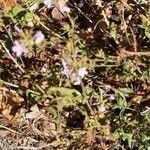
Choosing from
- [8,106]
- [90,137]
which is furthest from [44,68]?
[90,137]

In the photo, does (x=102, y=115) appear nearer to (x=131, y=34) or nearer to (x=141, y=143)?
(x=141, y=143)

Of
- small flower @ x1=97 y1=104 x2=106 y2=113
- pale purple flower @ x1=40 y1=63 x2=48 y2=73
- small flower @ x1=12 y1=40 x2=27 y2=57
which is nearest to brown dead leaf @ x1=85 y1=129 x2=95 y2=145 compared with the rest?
small flower @ x1=97 y1=104 x2=106 y2=113

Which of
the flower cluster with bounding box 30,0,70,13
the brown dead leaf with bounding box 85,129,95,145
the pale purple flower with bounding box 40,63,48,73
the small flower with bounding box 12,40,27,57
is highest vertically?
the flower cluster with bounding box 30,0,70,13

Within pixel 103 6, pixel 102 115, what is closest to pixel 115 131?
pixel 102 115

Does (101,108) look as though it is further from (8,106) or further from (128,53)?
(8,106)

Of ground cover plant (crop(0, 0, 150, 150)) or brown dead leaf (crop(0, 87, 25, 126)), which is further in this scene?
brown dead leaf (crop(0, 87, 25, 126))

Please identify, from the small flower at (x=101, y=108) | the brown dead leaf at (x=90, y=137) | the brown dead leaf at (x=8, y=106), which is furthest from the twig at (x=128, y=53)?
the brown dead leaf at (x=8, y=106)

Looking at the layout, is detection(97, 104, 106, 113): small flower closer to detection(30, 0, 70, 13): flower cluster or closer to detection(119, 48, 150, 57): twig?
detection(119, 48, 150, 57): twig

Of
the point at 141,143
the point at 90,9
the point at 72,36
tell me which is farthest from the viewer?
the point at 90,9
